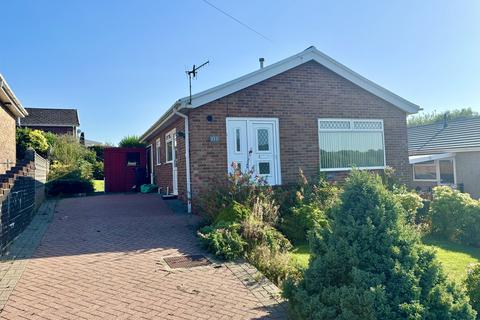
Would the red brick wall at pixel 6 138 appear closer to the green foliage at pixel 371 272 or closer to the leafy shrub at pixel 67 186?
the leafy shrub at pixel 67 186

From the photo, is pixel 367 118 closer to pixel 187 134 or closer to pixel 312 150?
pixel 312 150

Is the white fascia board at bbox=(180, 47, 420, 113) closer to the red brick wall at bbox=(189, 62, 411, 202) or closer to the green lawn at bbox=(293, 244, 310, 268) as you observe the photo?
the red brick wall at bbox=(189, 62, 411, 202)

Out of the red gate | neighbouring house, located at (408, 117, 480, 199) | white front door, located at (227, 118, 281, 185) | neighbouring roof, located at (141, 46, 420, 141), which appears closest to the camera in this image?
neighbouring roof, located at (141, 46, 420, 141)

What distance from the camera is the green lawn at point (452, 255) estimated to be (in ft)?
19.6

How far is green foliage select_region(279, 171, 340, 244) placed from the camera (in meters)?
7.56

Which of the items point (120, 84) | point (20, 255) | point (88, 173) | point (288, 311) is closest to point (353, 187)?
point (288, 311)

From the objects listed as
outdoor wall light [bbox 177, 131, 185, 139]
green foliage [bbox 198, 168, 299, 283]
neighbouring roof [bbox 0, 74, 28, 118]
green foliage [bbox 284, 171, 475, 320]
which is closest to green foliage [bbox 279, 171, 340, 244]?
green foliage [bbox 198, 168, 299, 283]

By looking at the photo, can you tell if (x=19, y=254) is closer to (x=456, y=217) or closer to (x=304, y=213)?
(x=304, y=213)

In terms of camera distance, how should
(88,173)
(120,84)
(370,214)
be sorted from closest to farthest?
(370,214)
(120,84)
(88,173)

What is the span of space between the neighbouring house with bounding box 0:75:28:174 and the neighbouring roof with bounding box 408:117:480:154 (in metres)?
20.4

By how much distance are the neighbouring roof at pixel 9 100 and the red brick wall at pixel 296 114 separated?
237 inches

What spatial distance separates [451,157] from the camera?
19.4m

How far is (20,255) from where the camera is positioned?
618cm

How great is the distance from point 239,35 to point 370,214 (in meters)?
9.50
